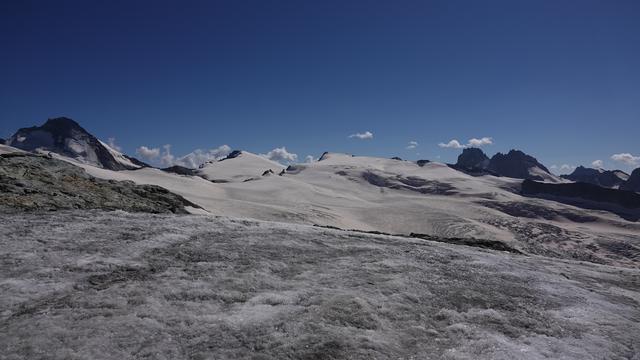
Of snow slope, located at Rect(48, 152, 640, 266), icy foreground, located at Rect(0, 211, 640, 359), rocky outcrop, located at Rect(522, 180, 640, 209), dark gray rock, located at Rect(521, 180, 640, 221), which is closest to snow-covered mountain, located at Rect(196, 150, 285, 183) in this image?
snow slope, located at Rect(48, 152, 640, 266)

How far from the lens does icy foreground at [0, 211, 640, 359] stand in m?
5.12

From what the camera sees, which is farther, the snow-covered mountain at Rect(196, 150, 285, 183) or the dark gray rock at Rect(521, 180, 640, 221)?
the snow-covered mountain at Rect(196, 150, 285, 183)

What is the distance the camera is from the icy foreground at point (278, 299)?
→ 16.8 feet

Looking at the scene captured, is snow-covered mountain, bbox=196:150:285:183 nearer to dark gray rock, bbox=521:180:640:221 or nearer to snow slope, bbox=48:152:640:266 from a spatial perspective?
snow slope, bbox=48:152:640:266

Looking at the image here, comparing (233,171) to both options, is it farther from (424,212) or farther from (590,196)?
(590,196)

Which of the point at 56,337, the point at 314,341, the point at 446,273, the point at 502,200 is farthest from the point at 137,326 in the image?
the point at 502,200

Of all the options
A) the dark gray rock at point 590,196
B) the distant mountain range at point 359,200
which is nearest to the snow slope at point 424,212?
the distant mountain range at point 359,200

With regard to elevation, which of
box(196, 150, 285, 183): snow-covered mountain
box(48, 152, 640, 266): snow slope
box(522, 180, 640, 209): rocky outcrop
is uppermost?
box(196, 150, 285, 183): snow-covered mountain

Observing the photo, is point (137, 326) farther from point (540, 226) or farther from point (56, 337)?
point (540, 226)

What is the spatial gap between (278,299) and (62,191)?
9.09 m

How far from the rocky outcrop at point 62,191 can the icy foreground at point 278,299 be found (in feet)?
5.39

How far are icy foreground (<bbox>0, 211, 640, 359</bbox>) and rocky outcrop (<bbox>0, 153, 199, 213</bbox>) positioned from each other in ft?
5.39

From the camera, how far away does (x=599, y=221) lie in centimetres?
11662

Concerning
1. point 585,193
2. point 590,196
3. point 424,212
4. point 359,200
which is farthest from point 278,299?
point 585,193
